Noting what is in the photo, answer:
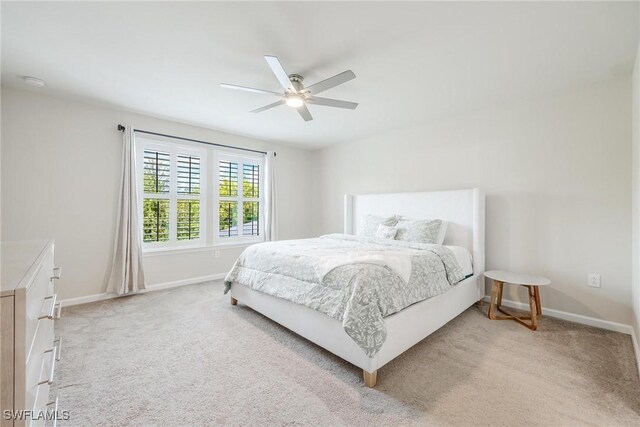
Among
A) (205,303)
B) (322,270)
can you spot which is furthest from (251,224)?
(322,270)

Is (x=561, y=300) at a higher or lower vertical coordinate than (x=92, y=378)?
higher

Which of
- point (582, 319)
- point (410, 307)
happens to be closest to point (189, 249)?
point (410, 307)

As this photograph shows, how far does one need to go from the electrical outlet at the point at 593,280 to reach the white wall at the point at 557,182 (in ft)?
0.11

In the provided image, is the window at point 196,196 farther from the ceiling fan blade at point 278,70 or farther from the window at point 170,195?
the ceiling fan blade at point 278,70

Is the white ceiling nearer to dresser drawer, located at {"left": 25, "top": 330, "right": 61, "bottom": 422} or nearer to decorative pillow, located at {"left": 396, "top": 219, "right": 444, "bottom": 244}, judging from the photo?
decorative pillow, located at {"left": 396, "top": 219, "right": 444, "bottom": 244}

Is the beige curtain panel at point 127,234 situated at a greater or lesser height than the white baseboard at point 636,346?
greater

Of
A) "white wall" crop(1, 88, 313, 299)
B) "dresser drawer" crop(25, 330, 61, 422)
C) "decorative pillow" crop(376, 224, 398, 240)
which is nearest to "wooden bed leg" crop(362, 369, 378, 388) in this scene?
"dresser drawer" crop(25, 330, 61, 422)

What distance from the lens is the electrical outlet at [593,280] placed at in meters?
2.61

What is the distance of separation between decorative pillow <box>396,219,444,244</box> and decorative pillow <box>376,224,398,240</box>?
0.17 feet

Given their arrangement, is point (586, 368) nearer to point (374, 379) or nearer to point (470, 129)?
point (374, 379)

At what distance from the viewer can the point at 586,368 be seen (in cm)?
192

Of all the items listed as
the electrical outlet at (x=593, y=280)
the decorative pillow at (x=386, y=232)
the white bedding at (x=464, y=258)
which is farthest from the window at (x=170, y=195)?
the electrical outlet at (x=593, y=280)

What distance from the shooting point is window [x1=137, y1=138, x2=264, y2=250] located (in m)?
3.78

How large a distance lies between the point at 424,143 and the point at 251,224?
3.22 metres
